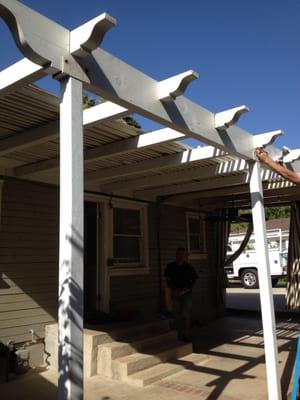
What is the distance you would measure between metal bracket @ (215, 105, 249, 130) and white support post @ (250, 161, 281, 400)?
89 cm

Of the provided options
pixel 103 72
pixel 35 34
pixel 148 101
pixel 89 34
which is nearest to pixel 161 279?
pixel 148 101

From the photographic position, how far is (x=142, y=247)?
839 centimetres

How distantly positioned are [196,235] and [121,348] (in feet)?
16.4

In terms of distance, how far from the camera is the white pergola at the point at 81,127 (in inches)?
97.1

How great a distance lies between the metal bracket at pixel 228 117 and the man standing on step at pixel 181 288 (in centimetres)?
329

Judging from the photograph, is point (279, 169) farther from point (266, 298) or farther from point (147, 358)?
point (147, 358)

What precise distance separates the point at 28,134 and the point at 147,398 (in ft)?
10.7

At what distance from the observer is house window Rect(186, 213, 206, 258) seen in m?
9.94

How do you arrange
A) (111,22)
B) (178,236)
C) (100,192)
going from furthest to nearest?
(178,236) < (100,192) < (111,22)

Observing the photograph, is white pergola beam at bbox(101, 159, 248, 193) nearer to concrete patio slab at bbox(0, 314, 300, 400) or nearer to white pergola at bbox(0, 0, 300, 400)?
white pergola at bbox(0, 0, 300, 400)

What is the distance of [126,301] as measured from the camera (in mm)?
7762

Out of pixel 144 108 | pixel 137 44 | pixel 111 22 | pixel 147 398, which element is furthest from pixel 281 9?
pixel 147 398

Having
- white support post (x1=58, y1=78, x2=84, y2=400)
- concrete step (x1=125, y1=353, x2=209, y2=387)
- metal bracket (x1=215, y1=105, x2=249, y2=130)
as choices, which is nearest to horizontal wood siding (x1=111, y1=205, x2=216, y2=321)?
concrete step (x1=125, y1=353, x2=209, y2=387)

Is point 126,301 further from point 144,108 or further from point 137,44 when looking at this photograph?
point 144,108
